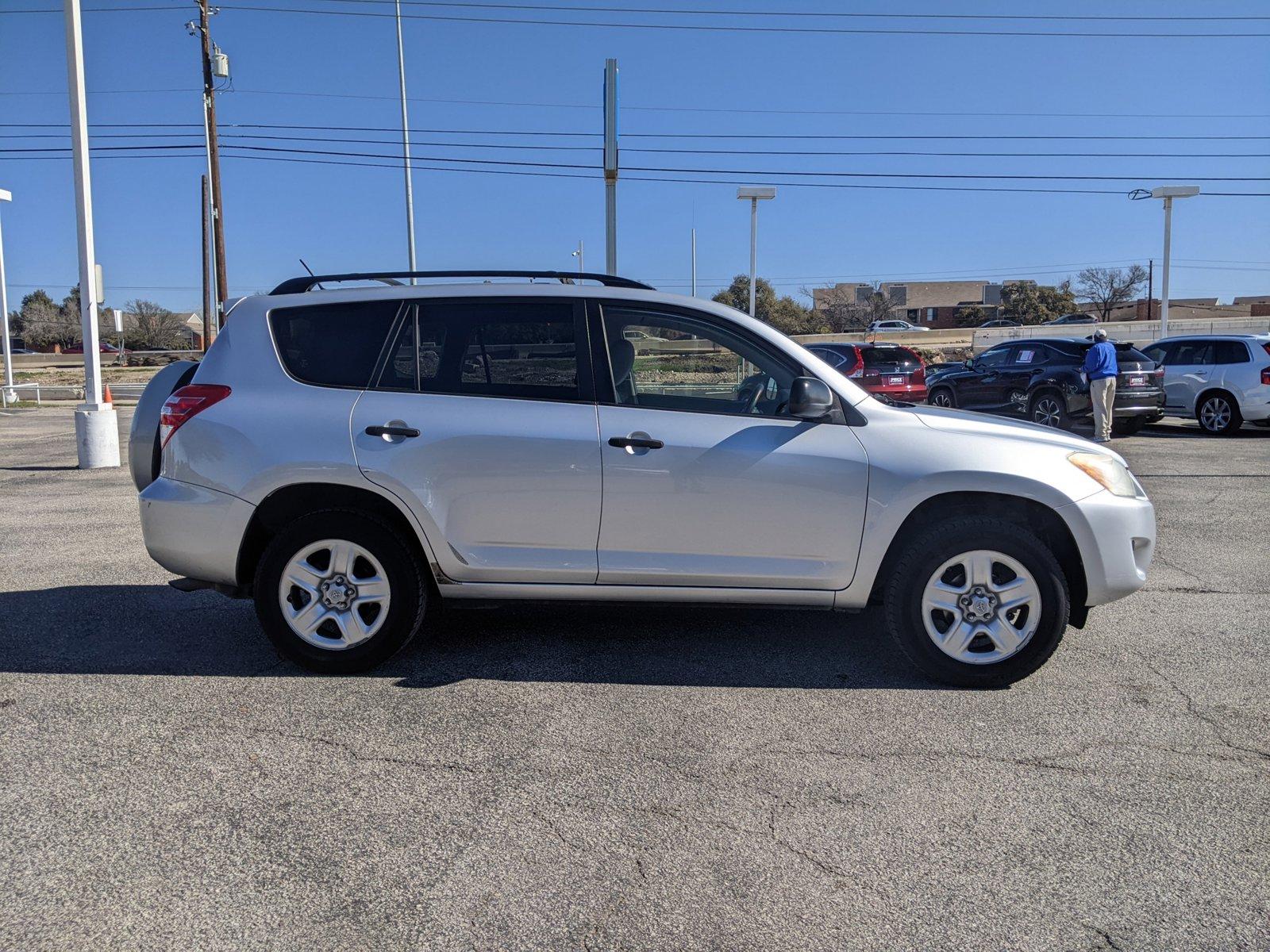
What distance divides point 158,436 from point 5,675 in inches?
51.6

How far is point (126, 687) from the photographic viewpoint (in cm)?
460

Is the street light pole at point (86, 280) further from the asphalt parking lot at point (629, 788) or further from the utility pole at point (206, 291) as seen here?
the utility pole at point (206, 291)

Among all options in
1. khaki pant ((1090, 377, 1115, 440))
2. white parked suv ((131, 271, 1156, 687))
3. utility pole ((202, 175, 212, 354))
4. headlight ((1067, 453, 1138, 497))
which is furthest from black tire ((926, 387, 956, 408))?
utility pole ((202, 175, 212, 354))

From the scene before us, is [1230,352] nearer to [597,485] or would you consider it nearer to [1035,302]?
[597,485]

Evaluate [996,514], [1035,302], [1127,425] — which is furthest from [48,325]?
[996,514]

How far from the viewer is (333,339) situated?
4840 mm

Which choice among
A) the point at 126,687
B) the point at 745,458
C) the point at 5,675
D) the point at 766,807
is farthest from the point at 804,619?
the point at 5,675

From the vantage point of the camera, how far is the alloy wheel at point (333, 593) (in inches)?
183

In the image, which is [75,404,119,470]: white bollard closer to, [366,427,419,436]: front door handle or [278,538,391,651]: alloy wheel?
[278,538,391,651]: alloy wheel

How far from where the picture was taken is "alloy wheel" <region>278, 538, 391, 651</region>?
15.3 feet

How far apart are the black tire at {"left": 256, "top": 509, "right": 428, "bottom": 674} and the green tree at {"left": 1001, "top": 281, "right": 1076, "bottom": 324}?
82227 mm

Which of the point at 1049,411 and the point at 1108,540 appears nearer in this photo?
the point at 1108,540

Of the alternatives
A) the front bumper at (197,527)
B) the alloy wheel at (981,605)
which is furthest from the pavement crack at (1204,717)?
the front bumper at (197,527)

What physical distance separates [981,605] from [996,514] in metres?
0.43
